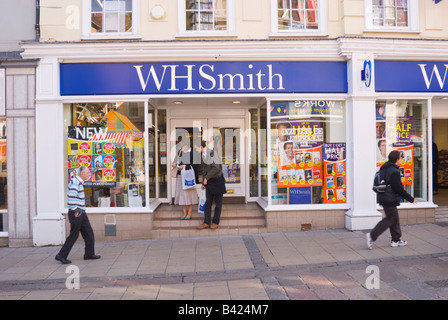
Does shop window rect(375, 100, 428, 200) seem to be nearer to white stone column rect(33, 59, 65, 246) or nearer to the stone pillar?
white stone column rect(33, 59, 65, 246)

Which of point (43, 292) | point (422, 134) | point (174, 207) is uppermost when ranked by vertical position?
point (422, 134)

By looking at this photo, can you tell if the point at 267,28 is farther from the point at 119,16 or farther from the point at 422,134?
the point at 422,134

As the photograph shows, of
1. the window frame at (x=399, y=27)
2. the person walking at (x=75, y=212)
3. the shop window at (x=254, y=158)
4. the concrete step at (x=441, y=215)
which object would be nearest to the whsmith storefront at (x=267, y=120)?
the concrete step at (x=441, y=215)

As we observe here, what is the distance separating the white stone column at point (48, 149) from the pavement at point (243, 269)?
0.71 metres

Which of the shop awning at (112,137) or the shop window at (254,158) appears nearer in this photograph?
the shop awning at (112,137)

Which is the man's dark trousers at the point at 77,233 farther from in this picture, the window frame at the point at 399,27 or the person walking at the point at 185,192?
the window frame at the point at 399,27

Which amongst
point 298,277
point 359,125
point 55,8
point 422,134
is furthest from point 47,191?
point 422,134

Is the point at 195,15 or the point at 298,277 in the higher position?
the point at 195,15

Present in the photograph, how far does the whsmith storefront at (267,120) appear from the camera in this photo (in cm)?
884

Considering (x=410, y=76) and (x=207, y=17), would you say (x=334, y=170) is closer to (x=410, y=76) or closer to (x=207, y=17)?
(x=410, y=76)

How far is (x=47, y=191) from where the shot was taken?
28.8ft

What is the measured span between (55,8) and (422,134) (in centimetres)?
898

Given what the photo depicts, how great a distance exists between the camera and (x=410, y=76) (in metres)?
9.27

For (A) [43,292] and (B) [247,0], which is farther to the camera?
(B) [247,0]
